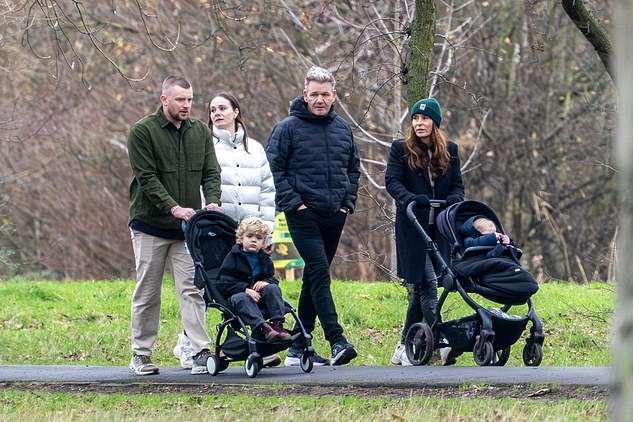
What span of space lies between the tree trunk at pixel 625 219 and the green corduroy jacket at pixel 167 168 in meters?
7.02

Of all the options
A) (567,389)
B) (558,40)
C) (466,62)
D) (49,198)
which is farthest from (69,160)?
(567,389)

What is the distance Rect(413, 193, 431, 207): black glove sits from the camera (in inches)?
369

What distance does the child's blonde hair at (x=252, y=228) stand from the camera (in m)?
8.55

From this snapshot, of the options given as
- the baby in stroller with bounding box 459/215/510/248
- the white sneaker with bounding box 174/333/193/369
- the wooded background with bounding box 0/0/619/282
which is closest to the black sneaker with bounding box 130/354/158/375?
the white sneaker with bounding box 174/333/193/369

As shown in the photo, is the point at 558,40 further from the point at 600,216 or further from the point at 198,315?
the point at 198,315

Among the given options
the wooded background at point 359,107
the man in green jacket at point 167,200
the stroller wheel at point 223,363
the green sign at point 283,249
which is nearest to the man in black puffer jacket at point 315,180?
the man in green jacket at point 167,200

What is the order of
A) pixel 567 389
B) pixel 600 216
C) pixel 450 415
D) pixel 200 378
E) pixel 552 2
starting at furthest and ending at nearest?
1. pixel 600 216
2. pixel 552 2
3. pixel 200 378
4. pixel 567 389
5. pixel 450 415

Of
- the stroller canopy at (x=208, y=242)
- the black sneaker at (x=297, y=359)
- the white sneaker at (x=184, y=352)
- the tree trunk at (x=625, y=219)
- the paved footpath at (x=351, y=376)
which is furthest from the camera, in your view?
the white sneaker at (x=184, y=352)

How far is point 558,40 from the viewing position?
2461 cm

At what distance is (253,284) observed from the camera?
870cm

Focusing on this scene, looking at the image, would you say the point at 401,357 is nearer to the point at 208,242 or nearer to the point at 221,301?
the point at 221,301

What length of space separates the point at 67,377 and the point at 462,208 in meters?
3.09

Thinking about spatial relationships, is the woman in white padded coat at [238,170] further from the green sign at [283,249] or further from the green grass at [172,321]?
the green sign at [283,249]

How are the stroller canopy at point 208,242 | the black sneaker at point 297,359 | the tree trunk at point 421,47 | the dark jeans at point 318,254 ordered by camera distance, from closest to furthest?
the stroller canopy at point 208,242 < the dark jeans at point 318,254 < the black sneaker at point 297,359 < the tree trunk at point 421,47
